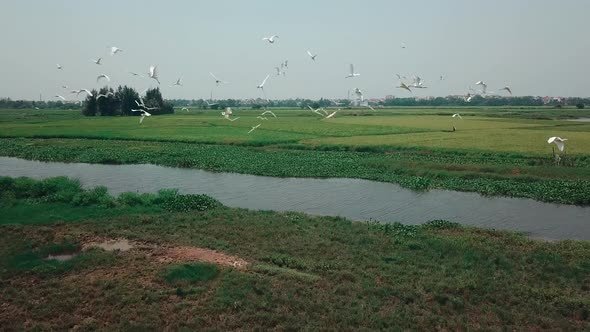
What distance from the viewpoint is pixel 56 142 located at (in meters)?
40.8

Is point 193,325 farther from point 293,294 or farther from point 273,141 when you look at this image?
point 273,141

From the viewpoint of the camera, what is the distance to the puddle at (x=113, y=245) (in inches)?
460

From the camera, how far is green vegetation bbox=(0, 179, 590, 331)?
7984mm

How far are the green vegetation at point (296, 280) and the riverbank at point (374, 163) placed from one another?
313 inches

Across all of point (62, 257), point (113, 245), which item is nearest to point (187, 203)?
point (113, 245)

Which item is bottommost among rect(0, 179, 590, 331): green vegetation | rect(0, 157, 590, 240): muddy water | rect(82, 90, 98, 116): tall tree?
rect(0, 157, 590, 240): muddy water

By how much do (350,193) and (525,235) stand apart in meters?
8.10

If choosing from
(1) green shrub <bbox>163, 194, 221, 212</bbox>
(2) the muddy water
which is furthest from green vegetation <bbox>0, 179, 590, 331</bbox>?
(2) the muddy water

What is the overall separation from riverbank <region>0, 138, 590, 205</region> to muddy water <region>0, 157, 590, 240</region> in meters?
1.03

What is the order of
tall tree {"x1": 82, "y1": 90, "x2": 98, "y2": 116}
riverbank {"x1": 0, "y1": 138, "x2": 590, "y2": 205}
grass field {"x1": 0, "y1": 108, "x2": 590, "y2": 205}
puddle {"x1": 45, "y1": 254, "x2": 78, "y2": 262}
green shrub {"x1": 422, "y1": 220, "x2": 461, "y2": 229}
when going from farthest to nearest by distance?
1. tall tree {"x1": 82, "y1": 90, "x2": 98, "y2": 116}
2. grass field {"x1": 0, "y1": 108, "x2": 590, "y2": 205}
3. riverbank {"x1": 0, "y1": 138, "x2": 590, "y2": 205}
4. green shrub {"x1": 422, "y1": 220, "x2": 461, "y2": 229}
5. puddle {"x1": 45, "y1": 254, "x2": 78, "y2": 262}

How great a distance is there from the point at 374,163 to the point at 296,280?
62.0ft

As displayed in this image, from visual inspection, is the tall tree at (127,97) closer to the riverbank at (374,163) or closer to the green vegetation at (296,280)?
the riverbank at (374,163)

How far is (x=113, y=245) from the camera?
1203 centimetres

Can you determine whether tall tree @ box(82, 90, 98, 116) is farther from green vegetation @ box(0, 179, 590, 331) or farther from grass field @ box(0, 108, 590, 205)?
green vegetation @ box(0, 179, 590, 331)
